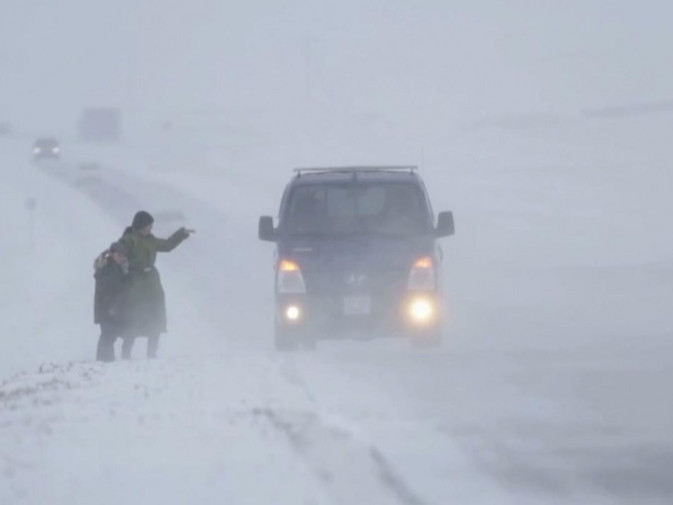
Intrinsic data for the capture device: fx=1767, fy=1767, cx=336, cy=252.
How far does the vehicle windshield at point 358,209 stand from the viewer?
18.3m

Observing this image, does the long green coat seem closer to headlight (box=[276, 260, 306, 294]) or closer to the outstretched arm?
the outstretched arm

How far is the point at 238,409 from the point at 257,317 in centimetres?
1410

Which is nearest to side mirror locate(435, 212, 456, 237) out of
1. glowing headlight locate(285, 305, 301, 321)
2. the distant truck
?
glowing headlight locate(285, 305, 301, 321)

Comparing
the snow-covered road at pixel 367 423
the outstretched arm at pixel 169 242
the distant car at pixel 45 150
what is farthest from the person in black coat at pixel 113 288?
the distant car at pixel 45 150

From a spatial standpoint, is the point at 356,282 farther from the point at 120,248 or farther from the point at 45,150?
the point at 45,150

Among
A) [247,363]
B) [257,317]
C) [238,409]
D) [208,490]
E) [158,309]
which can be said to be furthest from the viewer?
[257,317]

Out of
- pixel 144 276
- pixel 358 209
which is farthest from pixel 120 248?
pixel 358 209

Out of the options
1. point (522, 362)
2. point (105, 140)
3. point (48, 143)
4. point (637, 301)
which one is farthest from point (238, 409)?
point (105, 140)

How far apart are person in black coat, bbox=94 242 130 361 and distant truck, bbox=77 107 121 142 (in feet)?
322

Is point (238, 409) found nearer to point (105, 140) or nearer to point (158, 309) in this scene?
point (158, 309)

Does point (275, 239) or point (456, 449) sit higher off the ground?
point (275, 239)

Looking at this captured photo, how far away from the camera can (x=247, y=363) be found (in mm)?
15844

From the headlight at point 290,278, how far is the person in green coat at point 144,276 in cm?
111

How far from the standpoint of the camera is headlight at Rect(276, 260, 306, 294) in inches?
699
